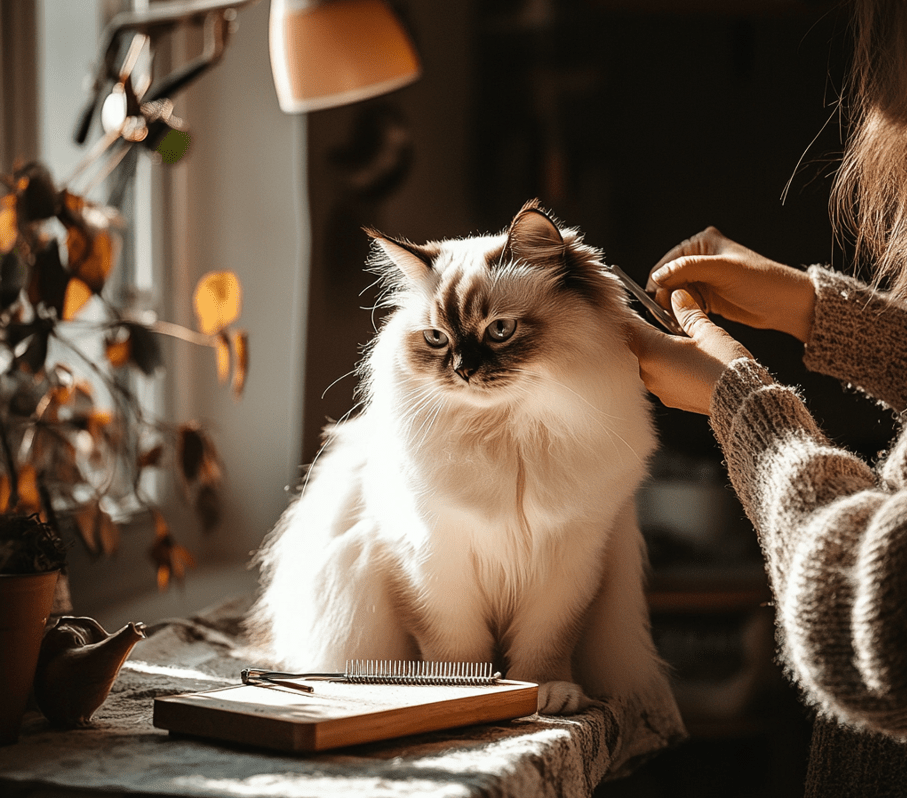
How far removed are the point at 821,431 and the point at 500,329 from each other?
400 mm

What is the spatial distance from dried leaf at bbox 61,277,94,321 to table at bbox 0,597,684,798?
69 centimetres

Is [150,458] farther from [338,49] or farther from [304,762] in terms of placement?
[304,762]

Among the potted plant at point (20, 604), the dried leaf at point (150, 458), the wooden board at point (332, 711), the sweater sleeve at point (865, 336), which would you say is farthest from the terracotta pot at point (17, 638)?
the sweater sleeve at point (865, 336)

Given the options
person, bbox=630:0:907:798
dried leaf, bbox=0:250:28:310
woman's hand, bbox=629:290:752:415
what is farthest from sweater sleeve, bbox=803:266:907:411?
dried leaf, bbox=0:250:28:310

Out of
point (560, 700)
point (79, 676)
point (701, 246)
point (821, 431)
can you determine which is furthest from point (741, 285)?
point (79, 676)

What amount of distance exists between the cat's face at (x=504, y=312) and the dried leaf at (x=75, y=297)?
669 millimetres

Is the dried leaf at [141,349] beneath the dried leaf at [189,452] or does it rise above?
above

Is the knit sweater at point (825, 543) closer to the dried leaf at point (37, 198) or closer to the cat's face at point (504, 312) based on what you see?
the cat's face at point (504, 312)

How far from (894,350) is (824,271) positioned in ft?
0.52

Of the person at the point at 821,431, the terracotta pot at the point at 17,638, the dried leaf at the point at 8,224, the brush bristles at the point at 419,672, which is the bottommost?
the brush bristles at the point at 419,672

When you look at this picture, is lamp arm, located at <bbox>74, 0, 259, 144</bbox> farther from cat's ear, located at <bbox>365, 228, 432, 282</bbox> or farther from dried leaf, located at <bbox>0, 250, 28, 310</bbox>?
cat's ear, located at <bbox>365, 228, 432, 282</bbox>

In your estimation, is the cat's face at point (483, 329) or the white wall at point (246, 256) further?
Answer: the white wall at point (246, 256)

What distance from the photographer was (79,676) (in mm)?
917

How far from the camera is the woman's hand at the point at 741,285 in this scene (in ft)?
4.01
